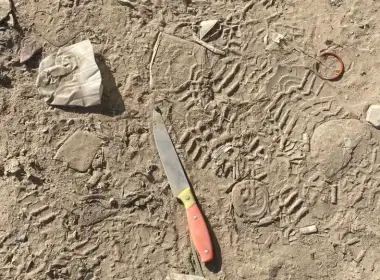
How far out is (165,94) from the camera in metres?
1.97

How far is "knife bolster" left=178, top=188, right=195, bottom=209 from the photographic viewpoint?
189 centimetres

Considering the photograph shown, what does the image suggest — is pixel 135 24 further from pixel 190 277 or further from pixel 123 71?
pixel 190 277

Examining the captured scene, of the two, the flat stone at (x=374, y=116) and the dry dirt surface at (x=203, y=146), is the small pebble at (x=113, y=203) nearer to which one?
the dry dirt surface at (x=203, y=146)

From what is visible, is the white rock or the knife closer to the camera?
the knife

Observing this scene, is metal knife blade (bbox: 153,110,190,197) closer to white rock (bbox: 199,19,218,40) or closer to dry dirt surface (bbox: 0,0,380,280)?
dry dirt surface (bbox: 0,0,380,280)

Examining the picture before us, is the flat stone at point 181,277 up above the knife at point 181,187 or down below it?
below

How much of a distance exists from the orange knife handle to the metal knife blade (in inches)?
3.4

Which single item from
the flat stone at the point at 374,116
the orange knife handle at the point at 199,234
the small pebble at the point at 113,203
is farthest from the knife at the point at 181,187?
the flat stone at the point at 374,116

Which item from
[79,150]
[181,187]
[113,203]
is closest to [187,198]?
[181,187]

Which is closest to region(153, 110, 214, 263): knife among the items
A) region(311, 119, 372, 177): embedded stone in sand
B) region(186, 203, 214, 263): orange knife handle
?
region(186, 203, 214, 263): orange knife handle

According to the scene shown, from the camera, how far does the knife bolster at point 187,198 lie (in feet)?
6.20

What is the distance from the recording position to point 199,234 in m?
1.87

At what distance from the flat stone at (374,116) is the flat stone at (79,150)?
0.96m

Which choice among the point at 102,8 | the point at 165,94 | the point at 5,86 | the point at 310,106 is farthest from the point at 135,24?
the point at 310,106
